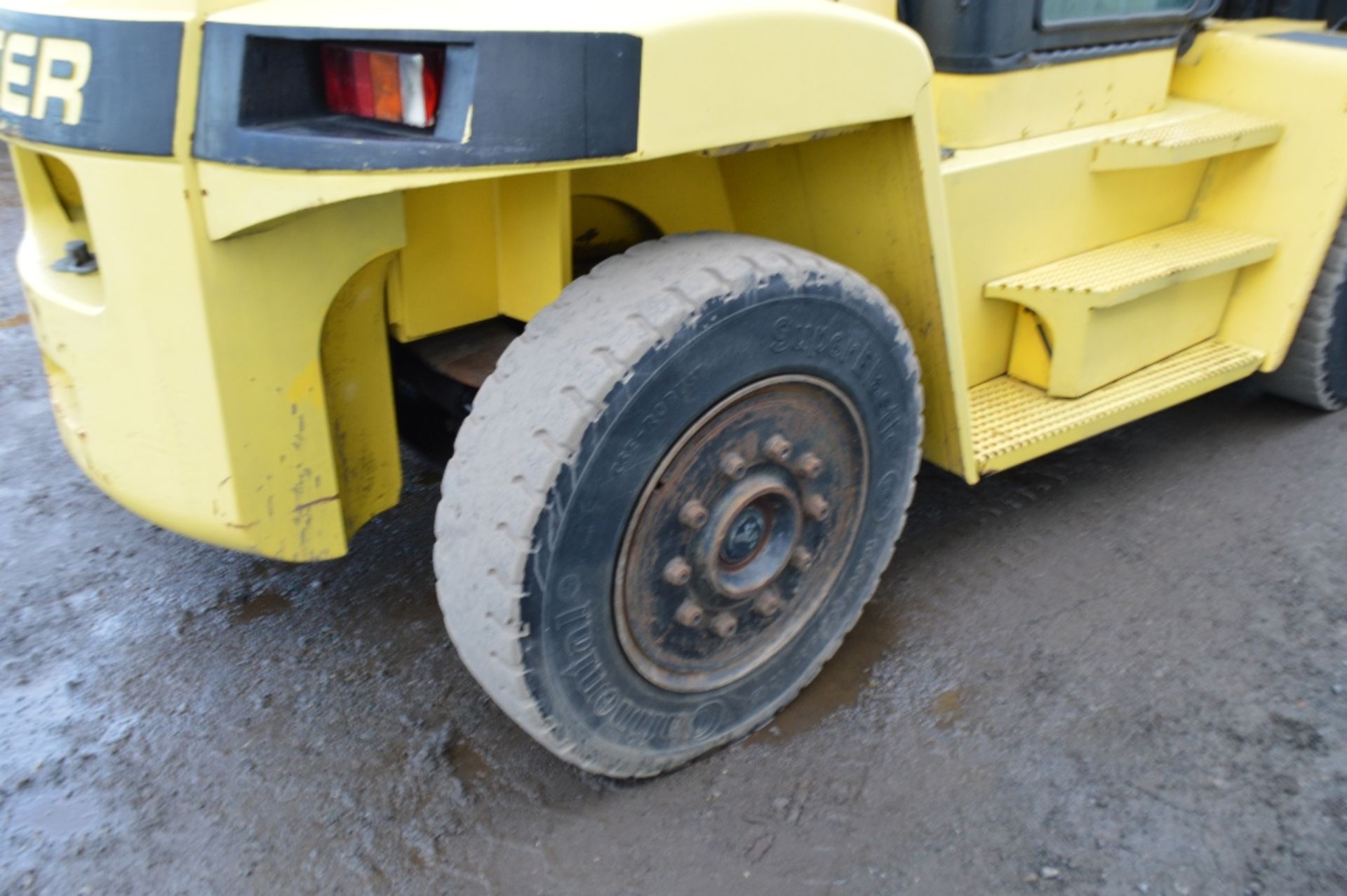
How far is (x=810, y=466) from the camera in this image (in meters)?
2.21

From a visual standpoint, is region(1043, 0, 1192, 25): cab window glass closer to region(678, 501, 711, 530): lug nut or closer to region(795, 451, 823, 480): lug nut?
region(795, 451, 823, 480): lug nut

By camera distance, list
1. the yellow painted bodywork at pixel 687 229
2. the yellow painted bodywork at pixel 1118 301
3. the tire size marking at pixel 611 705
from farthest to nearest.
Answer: the yellow painted bodywork at pixel 1118 301, the tire size marking at pixel 611 705, the yellow painted bodywork at pixel 687 229

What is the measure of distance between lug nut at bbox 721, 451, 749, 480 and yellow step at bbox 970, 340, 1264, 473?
797 mm

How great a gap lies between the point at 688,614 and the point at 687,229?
36.8 inches

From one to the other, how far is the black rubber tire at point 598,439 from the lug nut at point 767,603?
249 millimetres

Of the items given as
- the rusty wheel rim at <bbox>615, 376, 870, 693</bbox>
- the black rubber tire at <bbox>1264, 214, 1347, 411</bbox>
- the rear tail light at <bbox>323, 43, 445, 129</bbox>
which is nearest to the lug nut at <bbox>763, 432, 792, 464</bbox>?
the rusty wheel rim at <bbox>615, 376, 870, 693</bbox>

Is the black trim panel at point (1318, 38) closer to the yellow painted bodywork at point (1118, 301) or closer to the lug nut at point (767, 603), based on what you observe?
the yellow painted bodywork at point (1118, 301)

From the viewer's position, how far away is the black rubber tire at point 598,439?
5.90ft

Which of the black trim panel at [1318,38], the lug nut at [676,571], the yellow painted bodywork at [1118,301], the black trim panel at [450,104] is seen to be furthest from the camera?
the black trim panel at [1318,38]

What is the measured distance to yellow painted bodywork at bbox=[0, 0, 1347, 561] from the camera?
1736mm

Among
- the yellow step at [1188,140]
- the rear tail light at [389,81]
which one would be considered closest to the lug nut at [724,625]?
the rear tail light at [389,81]

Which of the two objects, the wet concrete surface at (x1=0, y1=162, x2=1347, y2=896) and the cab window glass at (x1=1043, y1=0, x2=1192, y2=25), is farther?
the cab window glass at (x1=1043, y1=0, x2=1192, y2=25)

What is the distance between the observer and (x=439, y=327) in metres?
2.24

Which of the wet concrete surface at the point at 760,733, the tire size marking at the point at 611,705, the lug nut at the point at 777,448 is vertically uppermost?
the lug nut at the point at 777,448
